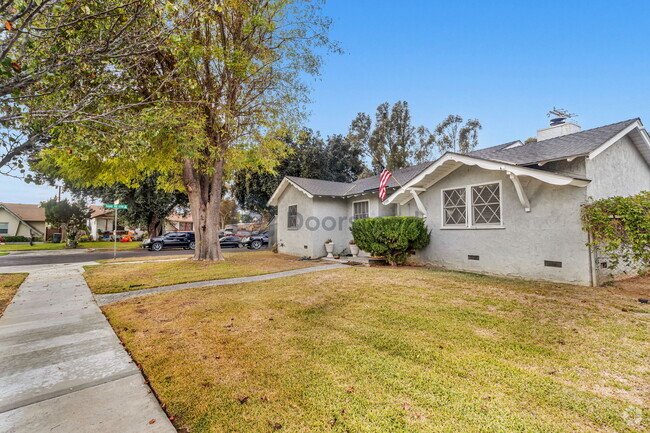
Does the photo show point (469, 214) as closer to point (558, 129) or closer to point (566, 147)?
point (566, 147)

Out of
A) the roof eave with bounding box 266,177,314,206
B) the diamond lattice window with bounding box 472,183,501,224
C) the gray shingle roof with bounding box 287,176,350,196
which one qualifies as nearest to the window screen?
the gray shingle roof with bounding box 287,176,350,196

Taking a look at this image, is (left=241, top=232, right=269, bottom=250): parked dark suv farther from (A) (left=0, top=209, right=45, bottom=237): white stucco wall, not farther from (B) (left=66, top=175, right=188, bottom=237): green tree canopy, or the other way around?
(A) (left=0, top=209, right=45, bottom=237): white stucco wall

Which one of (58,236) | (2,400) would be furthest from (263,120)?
(58,236)

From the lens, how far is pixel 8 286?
7875 millimetres

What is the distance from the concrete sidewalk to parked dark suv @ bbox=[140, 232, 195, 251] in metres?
19.2

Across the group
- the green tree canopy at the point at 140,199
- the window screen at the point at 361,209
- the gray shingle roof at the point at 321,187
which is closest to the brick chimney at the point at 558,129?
the window screen at the point at 361,209

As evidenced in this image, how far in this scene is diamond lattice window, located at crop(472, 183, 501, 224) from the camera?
8906 mm

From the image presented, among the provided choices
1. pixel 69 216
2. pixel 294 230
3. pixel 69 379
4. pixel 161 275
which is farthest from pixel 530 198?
pixel 69 216

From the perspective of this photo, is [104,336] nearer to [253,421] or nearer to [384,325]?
[253,421]

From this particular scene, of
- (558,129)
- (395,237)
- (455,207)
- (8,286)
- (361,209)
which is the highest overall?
(558,129)

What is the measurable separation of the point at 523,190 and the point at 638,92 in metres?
12.8

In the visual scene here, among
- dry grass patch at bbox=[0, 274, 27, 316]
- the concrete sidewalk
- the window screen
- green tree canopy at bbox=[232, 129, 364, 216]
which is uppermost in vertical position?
green tree canopy at bbox=[232, 129, 364, 216]

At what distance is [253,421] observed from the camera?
7.07ft

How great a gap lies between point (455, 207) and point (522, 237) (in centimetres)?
231
